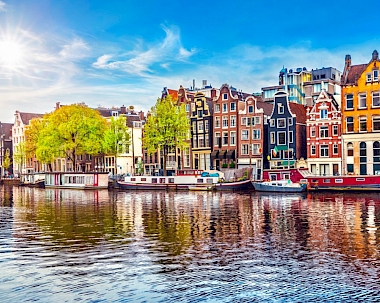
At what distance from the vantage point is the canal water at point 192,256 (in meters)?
18.7

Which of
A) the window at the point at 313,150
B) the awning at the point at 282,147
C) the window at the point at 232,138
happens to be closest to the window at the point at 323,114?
the window at the point at 313,150

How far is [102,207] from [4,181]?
74.5 metres

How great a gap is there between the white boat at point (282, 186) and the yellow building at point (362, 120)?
39.4ft

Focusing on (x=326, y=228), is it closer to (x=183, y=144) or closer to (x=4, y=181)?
(x=183, y=144)

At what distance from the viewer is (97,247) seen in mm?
27016

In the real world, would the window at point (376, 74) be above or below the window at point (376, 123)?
above

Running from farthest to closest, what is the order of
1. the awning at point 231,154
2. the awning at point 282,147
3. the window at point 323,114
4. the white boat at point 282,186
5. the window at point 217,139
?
the window at point 217,139 → the awning at point 231,154 → the awning at point 282,147 → the window at point 323,114 → the white boat at point 282,186

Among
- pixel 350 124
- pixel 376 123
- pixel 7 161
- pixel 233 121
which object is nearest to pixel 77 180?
pixel 233 121

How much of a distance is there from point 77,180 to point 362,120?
44906 millimetres

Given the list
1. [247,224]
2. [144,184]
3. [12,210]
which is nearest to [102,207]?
[12,210]

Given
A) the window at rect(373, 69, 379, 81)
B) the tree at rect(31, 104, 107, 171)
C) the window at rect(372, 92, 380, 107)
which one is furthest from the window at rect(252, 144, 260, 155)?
the tree at rect(31, 104, 107, 171)

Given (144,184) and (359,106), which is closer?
(359,106)

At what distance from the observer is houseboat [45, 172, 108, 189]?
84.9 m

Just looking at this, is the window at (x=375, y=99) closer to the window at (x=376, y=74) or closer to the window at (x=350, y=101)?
the window at (x=376, y=74)
